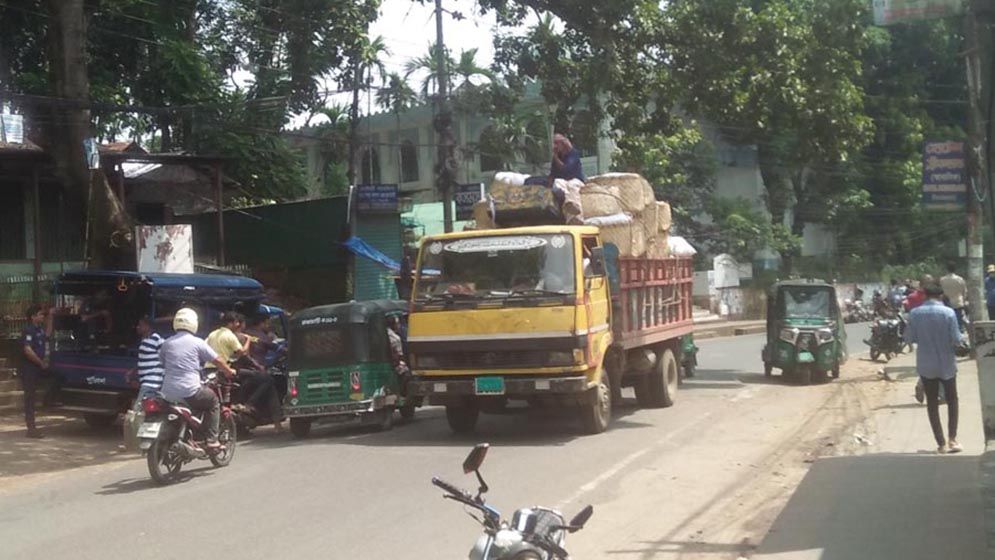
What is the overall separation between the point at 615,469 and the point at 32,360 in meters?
8.14

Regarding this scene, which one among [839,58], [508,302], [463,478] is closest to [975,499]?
[463,478]

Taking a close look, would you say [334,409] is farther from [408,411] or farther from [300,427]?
[408,411]

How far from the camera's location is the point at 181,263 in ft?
56.9

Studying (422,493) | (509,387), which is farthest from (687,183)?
(422,493)

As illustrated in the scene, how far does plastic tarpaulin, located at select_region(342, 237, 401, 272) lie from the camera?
2489 cm

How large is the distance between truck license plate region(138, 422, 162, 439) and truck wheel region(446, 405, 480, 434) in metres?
4.10

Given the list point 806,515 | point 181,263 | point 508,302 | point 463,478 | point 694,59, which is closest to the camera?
point 806,515

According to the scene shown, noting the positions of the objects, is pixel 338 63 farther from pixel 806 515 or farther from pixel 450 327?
pixel 806 515

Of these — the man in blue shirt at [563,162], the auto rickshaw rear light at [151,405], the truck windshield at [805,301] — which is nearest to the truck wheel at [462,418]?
the man in blue shirt at [563,162]

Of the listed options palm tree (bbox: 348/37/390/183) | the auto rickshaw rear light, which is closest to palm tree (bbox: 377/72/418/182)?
palm tree (bbox: 348/37/390/183)

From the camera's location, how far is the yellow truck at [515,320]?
1181 centimetres

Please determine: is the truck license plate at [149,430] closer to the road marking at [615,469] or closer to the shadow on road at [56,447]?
the shadow on road at [56,447]

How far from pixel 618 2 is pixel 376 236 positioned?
10556 mm

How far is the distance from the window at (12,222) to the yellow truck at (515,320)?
39.8 ft
